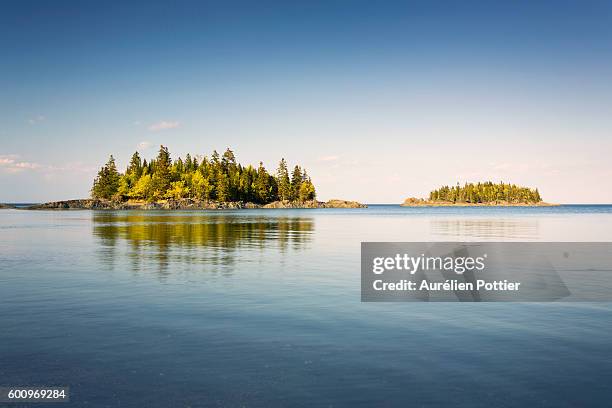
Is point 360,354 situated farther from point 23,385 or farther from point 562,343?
point 23,385

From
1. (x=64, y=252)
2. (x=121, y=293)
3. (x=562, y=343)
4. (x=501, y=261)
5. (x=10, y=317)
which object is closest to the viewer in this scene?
(x=562, y=343)

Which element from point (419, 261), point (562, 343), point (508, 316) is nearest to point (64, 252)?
point (419, 261)

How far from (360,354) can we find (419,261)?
67.3 ft

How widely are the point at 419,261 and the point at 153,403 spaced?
24401 mm

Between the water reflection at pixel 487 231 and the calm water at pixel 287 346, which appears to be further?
the water reflection at pixel 487 231

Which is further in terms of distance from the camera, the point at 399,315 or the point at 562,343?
the point at 399,315

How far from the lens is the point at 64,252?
34.0 m

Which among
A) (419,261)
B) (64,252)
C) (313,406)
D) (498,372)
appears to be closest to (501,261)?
(419,261)

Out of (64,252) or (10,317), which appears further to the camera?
(64,252)

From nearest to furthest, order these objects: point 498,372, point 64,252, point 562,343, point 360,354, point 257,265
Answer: point 498,372 → point 360,354 → point 562,343 → point 257,265 → point 64,252

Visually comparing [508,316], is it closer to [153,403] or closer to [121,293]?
[153,403]

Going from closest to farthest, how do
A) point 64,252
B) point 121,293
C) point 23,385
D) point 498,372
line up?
point 23,385 < point 498,372 < point 121,293 < point 64,252

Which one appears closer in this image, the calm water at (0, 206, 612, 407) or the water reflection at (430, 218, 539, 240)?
the calm water at (0, 206, 612, 407)

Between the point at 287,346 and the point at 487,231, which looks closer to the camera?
the point at 287,346
